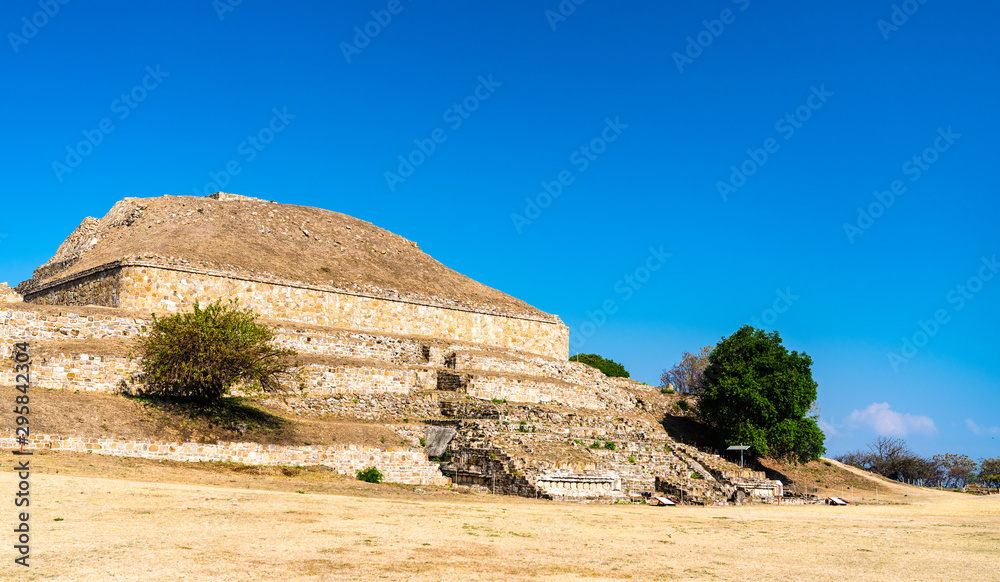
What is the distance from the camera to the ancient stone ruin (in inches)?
1069

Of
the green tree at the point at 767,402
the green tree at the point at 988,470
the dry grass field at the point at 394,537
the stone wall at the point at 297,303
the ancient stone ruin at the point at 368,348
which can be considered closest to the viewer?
the dry grass field at the point at 394,537

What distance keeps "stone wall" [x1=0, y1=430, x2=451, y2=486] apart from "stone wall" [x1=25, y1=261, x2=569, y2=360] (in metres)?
10.8

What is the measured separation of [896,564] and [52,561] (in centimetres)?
A: 1484

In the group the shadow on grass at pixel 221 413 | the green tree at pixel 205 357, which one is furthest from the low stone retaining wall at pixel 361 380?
the green tree at pixel 205 357

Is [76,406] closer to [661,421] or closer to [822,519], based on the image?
[822,519]

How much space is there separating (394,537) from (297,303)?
23.8 m

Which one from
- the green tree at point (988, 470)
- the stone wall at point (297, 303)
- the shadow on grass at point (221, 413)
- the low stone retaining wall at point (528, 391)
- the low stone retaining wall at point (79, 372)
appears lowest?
the green tree at point (988, 470)

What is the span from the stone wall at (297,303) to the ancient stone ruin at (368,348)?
76 mm

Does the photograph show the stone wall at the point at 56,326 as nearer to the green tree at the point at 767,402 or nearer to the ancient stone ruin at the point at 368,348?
the ancient stone ruin at the point at 368,348

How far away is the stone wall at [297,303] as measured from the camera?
32.9 m

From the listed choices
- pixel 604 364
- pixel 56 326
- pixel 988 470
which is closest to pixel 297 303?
pixel 56 326

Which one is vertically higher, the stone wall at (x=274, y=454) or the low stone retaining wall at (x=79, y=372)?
the low stone retaining wall at (x=79, y=372)

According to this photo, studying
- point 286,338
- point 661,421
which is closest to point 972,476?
point 661,421

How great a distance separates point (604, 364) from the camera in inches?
2660
